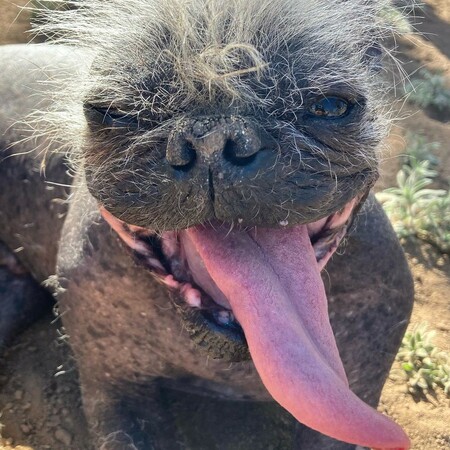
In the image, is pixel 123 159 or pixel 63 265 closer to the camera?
pixel 123 159

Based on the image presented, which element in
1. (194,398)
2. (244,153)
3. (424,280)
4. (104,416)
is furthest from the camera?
(424,280)

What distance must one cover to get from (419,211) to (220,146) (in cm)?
186

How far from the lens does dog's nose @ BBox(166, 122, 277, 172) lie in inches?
51.8

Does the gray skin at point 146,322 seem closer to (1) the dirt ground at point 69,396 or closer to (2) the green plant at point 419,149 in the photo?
(1) the dirt ground at point 69,396

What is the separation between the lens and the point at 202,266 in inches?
63.2

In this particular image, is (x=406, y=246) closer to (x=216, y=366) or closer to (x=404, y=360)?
(x=404, y=360)

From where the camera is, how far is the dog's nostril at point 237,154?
1316 mm

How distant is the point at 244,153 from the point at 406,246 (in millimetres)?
1757

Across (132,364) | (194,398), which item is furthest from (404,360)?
(132,364)

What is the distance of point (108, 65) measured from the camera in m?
1.51

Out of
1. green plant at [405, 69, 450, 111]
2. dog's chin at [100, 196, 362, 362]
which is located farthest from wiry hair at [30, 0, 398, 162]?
green plant at [405, 69, 450, 111]

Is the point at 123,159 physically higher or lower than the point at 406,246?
higher

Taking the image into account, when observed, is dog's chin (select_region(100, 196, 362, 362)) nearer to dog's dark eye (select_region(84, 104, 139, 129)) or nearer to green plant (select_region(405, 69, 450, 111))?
dog's dark eye (select_region(84, 104, 139, 129))

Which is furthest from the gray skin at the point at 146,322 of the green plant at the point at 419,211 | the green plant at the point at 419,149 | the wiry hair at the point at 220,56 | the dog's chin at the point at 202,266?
the green plant at the point at 419,149
